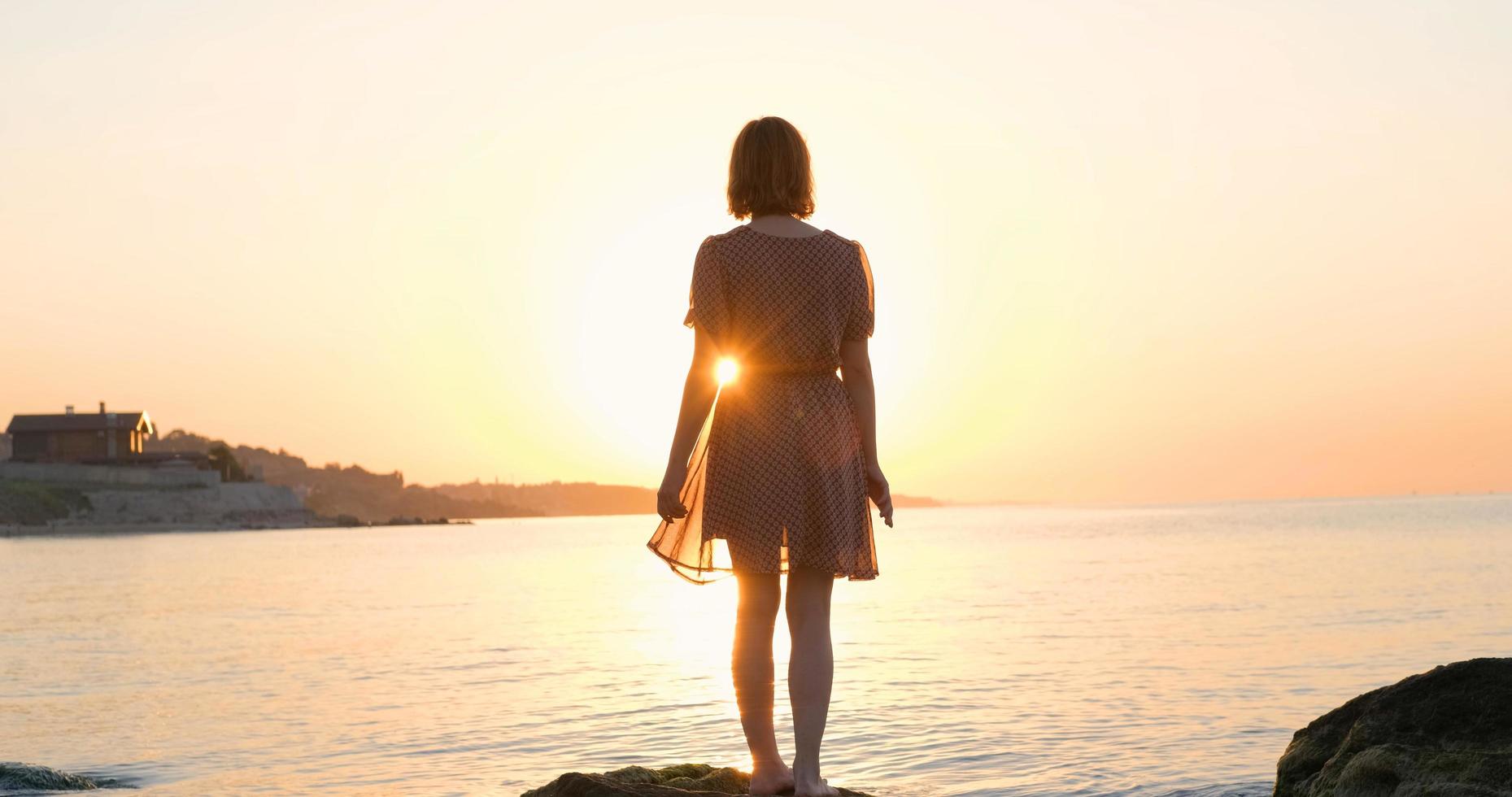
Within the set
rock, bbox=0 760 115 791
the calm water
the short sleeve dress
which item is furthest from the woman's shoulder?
rock, bbox=0 760 115 791

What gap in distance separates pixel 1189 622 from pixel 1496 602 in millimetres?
7162

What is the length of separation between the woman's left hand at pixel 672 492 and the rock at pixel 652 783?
94 cm

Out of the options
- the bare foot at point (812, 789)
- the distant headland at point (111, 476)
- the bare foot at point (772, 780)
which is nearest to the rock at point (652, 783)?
the bare foot at point (772, 780)

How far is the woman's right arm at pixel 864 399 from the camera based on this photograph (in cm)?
504

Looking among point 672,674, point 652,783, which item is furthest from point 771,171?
point 672,674

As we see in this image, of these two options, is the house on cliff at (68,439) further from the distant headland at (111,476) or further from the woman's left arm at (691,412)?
the woman's left arm at (691,412)

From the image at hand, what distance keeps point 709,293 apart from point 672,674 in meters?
12.5

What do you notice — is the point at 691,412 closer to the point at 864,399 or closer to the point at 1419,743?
the point at 864,399

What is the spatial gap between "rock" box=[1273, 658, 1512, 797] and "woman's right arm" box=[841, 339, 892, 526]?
2.09 m

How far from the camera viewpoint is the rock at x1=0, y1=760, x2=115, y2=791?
9.49 meters

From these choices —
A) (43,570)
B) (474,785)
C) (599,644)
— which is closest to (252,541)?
(43,570)

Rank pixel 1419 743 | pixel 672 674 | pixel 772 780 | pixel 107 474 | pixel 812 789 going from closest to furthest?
1. pixel 812 789
2. pixel 772 780
3. pixel 1419 743
4. pixel 672 674
5. pixel 107 474

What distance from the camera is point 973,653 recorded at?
1920cm

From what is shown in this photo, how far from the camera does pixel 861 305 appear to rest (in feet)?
16.4
